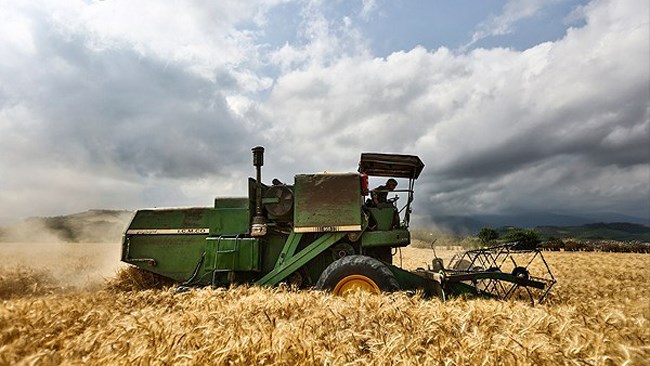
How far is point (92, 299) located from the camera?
5.13 meters

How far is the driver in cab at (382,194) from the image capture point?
739 cm

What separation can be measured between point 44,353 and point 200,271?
16.1 feet

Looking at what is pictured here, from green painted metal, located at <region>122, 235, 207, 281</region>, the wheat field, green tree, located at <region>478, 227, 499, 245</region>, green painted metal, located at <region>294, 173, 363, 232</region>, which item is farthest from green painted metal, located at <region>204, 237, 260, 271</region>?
green tree, located at <region>478, 227, 499, 245</region>

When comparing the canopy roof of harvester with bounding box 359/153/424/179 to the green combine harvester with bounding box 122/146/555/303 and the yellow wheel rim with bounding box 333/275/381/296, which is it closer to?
the green combine harvester with bounding box 122/146/555/303

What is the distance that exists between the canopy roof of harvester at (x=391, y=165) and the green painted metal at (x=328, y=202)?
1.87ft

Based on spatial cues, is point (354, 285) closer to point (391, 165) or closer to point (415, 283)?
point (415, 283)

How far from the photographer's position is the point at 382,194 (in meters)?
7.55

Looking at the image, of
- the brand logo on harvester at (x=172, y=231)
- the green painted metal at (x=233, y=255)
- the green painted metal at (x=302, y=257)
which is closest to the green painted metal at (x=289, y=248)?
the green painted metal at (x=302, y=257)

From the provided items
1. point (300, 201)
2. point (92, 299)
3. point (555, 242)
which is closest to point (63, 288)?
point (92, 299)

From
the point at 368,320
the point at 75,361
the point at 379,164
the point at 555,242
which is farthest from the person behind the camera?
the point at 555,242

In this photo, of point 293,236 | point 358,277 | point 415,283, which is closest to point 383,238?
point 415,283

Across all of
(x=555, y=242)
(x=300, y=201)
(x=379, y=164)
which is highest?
(x=379, y=164)

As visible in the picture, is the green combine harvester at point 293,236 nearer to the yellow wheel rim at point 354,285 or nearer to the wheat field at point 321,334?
the yellow wheel rim at point 354,285

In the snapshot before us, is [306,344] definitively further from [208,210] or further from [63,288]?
[63,288]
